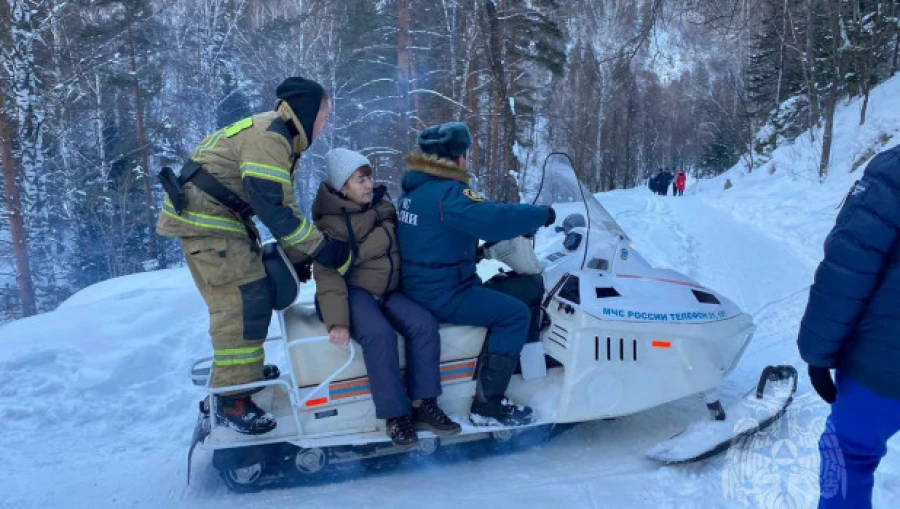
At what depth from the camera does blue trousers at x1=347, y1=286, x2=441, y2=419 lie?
3.22 m

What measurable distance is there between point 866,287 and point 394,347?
207cm

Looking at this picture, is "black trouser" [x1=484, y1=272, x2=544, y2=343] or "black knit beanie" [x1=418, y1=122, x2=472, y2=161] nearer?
"black knit beanie" [x1=418, y1=122, x2=472, y2=161]

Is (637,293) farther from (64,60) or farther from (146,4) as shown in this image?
(146,4)

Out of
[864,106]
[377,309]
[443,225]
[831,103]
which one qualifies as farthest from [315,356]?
[864,106]

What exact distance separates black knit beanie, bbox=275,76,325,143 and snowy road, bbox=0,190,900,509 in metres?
1.97

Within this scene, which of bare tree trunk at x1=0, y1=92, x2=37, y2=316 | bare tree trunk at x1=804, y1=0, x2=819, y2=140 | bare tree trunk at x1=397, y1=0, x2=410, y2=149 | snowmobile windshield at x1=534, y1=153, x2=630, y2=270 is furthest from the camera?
bare tree trunk at x1=804, y1=0, x2=819, y2=140

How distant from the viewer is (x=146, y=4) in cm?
2181

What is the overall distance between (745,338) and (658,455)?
3.19 feet

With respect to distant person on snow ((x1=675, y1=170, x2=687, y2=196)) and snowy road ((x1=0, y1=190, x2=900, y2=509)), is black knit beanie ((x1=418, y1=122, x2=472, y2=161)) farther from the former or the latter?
distant person on snow ((x1=675, y1=170, x2=687, y2=196))

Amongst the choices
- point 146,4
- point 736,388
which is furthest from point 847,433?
point 146,4

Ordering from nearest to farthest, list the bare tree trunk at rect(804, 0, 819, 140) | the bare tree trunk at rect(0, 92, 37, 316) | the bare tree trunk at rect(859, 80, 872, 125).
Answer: the bare tree trunk at rect(0, 92, 37, 316)
the bare tree trunk at rect(859, 80, 872, 125)
the bare tree trunk at rect(804, 0, 819, 140)

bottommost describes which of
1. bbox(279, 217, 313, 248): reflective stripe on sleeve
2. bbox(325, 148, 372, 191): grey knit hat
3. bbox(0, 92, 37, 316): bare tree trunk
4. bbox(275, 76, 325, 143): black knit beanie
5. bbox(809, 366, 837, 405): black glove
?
bbox(0, 92, 37, 316): bare tree trunk

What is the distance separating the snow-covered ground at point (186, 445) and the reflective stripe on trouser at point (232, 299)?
28.9 inches

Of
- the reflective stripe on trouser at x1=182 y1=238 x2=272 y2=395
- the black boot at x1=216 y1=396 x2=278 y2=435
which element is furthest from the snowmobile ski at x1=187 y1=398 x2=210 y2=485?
the reflective stripe on trouser at x1=182 y1=238 x2=272 y2=395
